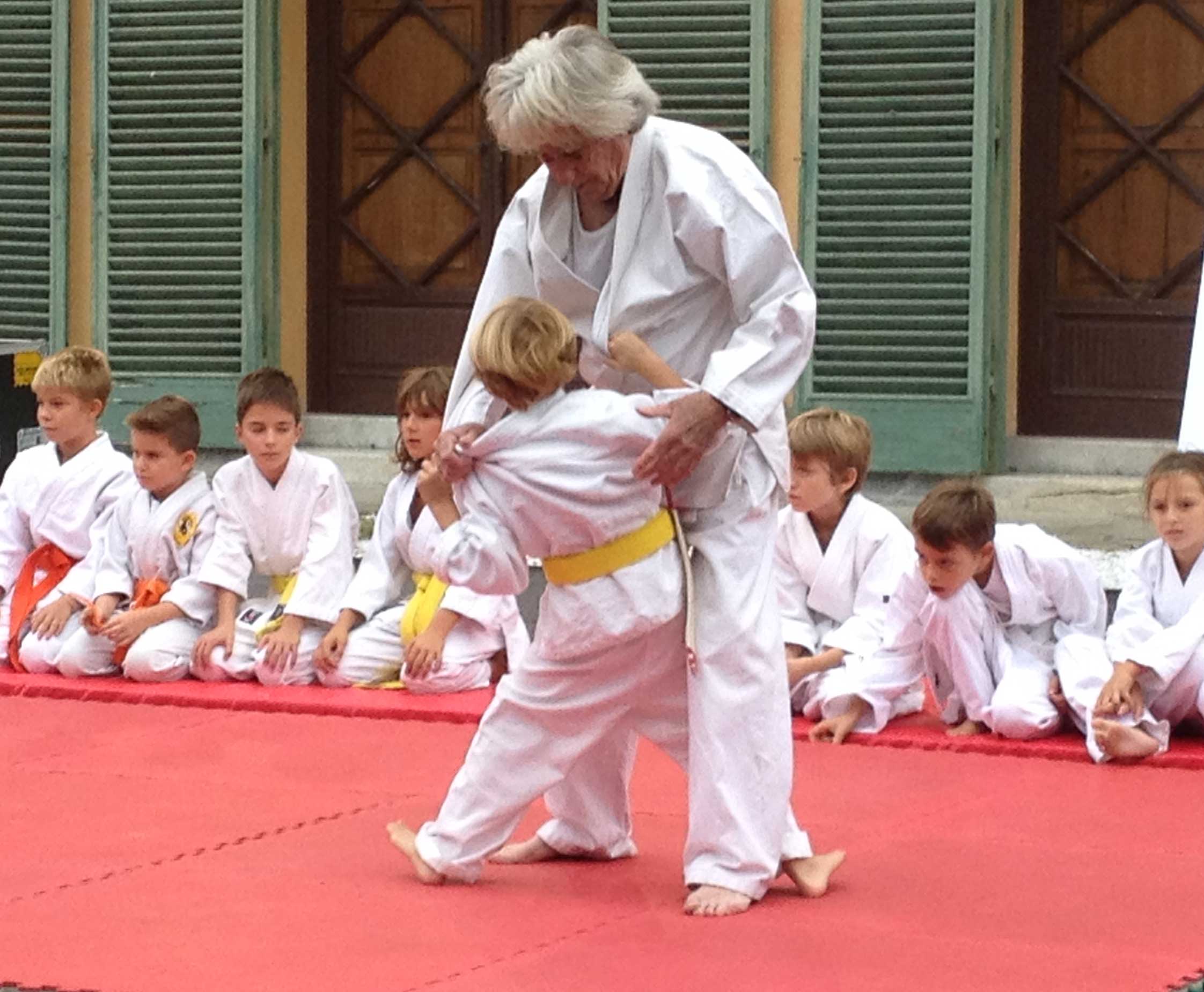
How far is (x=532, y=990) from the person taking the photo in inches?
144

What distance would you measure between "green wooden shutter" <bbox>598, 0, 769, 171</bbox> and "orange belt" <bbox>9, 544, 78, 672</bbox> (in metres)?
2.75

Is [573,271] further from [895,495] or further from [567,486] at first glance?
[895,495]

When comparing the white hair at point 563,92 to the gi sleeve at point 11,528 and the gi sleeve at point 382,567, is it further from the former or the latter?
the gi sleeve at point 11,528

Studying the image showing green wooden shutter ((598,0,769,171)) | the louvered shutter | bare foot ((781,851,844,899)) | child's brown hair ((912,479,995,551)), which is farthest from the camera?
the louvered shutter

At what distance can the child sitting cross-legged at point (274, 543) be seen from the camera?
684 centimetres

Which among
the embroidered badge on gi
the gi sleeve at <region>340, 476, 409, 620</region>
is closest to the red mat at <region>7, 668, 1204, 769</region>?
the gi sleeve at <region>340, 476, 409, 620</region>

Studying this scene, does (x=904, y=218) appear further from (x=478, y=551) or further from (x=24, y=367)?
(x=478, y=551)

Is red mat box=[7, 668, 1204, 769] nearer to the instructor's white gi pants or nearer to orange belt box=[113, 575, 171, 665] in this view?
orange belt box=[113, 575, 171, 665]

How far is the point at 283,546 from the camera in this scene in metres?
6.98

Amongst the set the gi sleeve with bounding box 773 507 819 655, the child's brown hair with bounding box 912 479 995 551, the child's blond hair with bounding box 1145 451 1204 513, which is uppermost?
the child's blond hair with bounding box 1145 451 1204 513

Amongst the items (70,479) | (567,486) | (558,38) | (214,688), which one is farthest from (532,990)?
(70,479)

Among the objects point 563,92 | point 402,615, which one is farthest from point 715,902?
point 402,615

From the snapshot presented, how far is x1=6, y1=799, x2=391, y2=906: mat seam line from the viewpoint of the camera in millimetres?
4371

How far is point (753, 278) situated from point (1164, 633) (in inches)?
79.7
